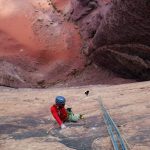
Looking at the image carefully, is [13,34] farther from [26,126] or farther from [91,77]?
[26,126]

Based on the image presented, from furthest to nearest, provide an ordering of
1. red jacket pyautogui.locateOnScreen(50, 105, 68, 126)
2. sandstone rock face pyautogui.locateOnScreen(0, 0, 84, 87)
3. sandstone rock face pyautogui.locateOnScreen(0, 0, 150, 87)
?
sandstone rock face pyautogui.locateOnScreen(0, 0, 84, 87), sandstone rock face pyautogui.locateOnScreen(0, 0, 150, 87), red jacket pyautogui.locateOnScreen(50, 105, 68, 126)

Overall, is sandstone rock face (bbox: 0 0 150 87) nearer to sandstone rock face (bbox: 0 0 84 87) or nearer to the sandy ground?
sandstone rock face (bbox: 0 0 84 87)

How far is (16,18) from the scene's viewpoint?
73.3 feet

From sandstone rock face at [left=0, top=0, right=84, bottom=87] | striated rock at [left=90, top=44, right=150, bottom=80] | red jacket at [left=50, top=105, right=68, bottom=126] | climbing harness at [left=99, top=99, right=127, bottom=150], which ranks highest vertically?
sandstone rock face at [left=0, top=0, right=84, bottom=87]

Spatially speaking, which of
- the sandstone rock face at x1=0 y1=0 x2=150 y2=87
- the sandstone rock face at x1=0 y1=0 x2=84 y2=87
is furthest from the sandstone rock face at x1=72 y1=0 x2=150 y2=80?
the sandstone rock face at x1=0 y1=0 x2=84 y2=87

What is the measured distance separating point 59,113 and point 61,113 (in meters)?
0.04

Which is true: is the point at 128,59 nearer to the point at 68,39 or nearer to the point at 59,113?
the point at 68,39

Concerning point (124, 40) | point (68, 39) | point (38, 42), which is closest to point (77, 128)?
point (124, 40)

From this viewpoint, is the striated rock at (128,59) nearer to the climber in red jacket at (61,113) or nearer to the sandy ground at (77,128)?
the sandy ground at (77,128)

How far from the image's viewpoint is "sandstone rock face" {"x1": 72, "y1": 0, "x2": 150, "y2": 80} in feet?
46.1

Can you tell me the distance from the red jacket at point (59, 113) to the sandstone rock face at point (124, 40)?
7806mm

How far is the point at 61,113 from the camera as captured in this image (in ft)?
20.6

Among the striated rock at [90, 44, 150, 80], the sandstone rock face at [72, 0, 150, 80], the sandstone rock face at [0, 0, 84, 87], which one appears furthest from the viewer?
the sandstone rock face at [0, 0, 84, 87]

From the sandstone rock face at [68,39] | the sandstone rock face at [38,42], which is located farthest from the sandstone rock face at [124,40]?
the sandstone rock face at [38,42]
